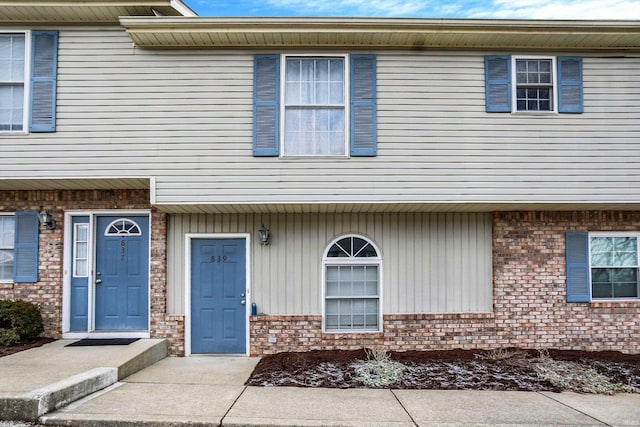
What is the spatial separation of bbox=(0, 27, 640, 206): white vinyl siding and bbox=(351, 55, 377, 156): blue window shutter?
131mm

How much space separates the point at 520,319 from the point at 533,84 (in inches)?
154

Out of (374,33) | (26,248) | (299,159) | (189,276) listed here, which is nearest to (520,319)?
(299,159)

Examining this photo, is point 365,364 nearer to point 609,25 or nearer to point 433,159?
point 433,159

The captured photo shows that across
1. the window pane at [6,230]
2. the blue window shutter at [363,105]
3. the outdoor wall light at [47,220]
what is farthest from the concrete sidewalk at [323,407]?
the window pane at [6,230]

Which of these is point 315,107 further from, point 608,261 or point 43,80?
point 608,261

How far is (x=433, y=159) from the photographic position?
7273 mm

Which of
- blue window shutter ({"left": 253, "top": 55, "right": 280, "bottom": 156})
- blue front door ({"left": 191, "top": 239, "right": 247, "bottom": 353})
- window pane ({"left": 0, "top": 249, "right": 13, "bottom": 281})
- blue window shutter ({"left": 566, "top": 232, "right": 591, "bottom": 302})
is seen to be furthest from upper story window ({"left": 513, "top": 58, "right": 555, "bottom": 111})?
window pane ({"left": 0, "top": 249, "right": 13, "bottom": 281})

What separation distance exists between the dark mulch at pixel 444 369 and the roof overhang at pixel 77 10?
576 centimetres

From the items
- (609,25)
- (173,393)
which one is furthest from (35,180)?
(609,25)

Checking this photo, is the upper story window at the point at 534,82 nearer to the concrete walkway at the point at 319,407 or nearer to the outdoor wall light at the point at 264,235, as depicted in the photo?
the concrete walkway at the point at 319,407

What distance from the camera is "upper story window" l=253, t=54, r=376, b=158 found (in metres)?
7.25

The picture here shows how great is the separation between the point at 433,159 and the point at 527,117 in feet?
5.53

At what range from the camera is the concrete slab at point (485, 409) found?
4891 mm

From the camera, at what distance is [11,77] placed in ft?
24.0
